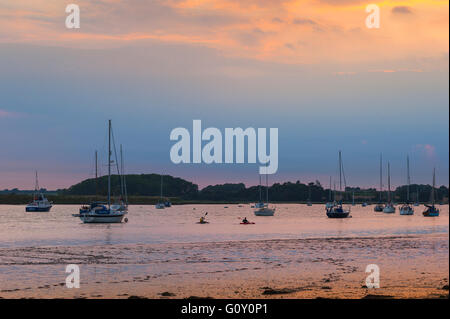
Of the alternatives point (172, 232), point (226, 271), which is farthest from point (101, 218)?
point (226, 271)

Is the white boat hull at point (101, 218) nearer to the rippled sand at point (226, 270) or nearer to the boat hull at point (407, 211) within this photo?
the rippled sand at point (226, 270)

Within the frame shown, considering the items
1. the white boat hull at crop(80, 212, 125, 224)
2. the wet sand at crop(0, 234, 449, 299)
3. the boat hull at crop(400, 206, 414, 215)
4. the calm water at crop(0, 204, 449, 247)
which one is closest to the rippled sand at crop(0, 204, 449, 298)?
the wet sand at crop(0, 234, 449, 299)

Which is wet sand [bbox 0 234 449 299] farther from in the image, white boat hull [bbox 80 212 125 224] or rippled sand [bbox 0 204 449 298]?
white boat hull [bbox 80 212 125 224]

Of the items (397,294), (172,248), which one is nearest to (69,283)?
(397,294)

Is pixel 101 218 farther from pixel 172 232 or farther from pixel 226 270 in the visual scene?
pixel 226 270

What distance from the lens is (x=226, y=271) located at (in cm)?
3916

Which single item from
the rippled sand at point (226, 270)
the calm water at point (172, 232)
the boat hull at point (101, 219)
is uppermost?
the boat hull at point (101, 219)

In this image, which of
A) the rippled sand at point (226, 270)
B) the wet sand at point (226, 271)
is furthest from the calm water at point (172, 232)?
the wet sand at point (226, 271)

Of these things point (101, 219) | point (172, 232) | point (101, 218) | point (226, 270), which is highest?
point (101, 218)

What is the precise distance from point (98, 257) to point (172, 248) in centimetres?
1187

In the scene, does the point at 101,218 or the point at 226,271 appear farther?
the point at 101,218

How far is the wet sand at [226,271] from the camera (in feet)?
96.9
